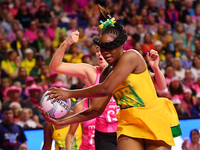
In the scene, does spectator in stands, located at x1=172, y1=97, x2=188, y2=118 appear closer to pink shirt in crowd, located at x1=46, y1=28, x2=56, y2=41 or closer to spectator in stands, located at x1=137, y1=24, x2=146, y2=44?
spectator in stands, located at x1=137, y1=24, x2=146, y2=44

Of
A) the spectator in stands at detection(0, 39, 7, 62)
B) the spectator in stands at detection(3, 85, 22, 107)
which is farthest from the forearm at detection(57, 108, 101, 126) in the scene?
the spectator in stands at detection(0, 39, 7, 62)

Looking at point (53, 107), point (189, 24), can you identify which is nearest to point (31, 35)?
point (189, 24)

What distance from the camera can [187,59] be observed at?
364 inches

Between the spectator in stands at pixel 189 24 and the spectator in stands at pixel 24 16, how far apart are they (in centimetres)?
480

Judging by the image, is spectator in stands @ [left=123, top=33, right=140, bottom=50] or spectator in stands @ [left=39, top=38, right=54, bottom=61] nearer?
spectator in stands @ [left=39, top=38, right=54, bottom=61]

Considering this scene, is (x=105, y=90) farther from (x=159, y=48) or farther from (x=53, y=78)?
(x=159, y=48)

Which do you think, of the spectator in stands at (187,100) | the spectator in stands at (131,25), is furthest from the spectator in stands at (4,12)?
the spectator in stands at (187,100)

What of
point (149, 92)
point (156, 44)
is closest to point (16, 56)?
point (156, 44)

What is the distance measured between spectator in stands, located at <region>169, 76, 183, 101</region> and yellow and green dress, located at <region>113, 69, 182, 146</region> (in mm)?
4920

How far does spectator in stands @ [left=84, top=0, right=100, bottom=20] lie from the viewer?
10.7 m

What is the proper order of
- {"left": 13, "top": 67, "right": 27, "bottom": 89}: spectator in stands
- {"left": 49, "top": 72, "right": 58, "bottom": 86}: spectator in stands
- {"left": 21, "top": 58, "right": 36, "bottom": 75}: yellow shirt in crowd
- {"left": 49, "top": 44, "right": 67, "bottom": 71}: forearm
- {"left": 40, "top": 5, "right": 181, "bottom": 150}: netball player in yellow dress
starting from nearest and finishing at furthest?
{"left": 40, "top": 5, "right": 181, "bottom": 150}: netball player in yellow dress < {"left": 49, "top": 44, "right": 67, "bottom": 71}: forearm < {"left": 49, "top": 72, "right": 58, "bottom": 86}: spectator in stands < {"left": 13, "top": 67, "right": 27, "bottom": 89}: spectator in stands < {"left": 21, "top": 58, "right": 36, "bottom": 75}: yellow shirt in crowd

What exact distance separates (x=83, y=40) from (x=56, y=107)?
6322mm

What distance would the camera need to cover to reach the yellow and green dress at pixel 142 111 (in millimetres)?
2895

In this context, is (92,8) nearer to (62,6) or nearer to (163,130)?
(62,6)
